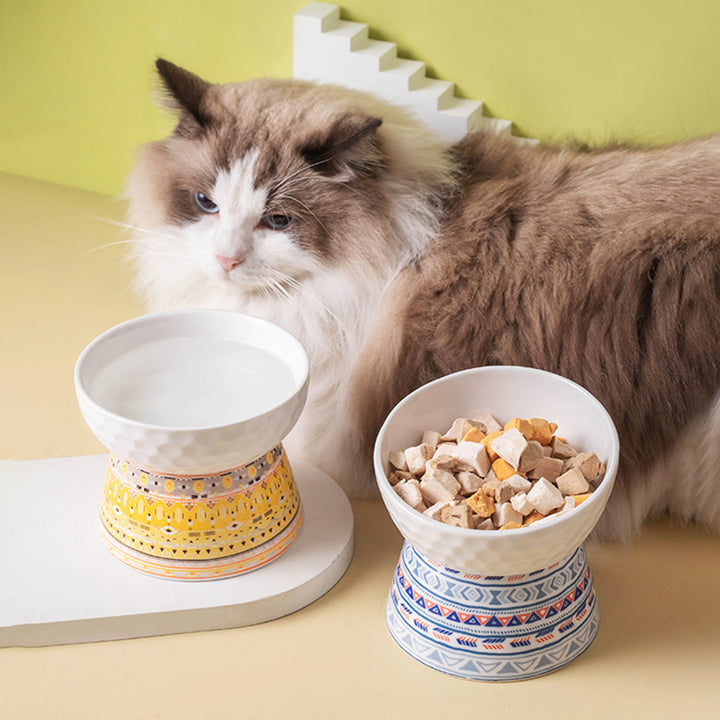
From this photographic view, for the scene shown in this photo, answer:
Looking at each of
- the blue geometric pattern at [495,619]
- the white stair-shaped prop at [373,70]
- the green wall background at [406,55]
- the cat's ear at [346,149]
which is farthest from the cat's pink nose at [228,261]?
the green wall background at [406,55]

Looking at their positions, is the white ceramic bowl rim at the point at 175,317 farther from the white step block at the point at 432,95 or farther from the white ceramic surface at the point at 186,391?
the white step block at the point at 432,95

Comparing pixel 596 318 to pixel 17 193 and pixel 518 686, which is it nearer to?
pixel 518 686

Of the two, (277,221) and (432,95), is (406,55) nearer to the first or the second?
(432,95)

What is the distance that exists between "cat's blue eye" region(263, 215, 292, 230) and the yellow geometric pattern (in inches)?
12.7

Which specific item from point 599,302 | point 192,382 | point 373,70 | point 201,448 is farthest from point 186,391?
point 373,70

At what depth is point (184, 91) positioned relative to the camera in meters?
Result: 1.36

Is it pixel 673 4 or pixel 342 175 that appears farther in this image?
pixel 673 4

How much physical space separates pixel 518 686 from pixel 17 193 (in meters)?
1.57

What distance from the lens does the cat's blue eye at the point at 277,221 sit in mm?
1363

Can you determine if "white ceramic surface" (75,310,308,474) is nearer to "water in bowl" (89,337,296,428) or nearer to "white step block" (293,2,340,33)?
"water in bowl" (89,337,296,428)

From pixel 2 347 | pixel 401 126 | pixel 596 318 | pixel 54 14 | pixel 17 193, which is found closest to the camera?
pixel 596 318

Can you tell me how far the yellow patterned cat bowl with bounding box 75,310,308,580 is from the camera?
1.19 metres

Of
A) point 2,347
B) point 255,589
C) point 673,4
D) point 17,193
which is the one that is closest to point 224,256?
point 255,589

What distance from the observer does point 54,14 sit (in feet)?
6.65
